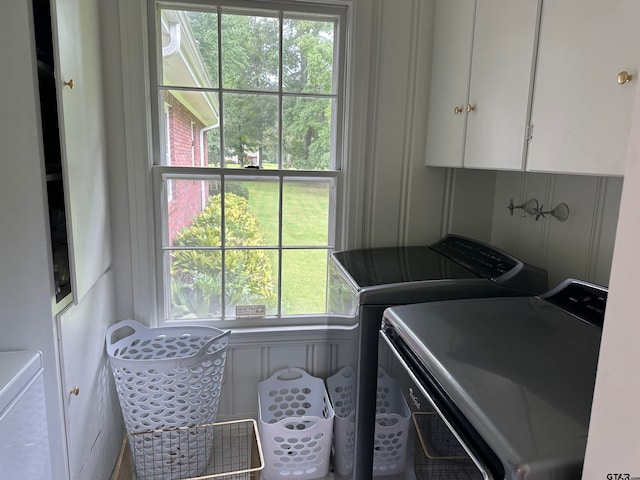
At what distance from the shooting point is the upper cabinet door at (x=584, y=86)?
94 cm

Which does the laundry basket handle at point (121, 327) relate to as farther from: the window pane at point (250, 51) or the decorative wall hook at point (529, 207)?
the decorative wall hook at point (529, 207)

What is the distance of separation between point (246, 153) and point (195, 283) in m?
0.66

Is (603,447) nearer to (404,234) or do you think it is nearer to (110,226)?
(404,234)

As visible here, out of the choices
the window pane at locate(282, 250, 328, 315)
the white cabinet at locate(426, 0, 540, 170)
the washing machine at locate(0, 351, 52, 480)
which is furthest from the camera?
the window pane at locate(282, 250, 328, 315)

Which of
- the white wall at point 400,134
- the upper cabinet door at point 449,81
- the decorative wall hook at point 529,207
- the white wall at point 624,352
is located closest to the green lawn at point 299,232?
the white wall at point 400,134

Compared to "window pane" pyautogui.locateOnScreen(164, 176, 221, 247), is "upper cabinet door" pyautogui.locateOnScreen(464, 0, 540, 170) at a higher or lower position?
higher

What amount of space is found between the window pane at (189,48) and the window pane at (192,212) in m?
0.44

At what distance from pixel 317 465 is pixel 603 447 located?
161 centimetres

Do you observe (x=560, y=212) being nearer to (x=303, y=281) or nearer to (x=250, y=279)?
(x=303, y=281)

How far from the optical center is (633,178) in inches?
18.6

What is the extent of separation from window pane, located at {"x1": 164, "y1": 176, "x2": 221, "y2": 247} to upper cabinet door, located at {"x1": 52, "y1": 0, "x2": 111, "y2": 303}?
0.27 meters

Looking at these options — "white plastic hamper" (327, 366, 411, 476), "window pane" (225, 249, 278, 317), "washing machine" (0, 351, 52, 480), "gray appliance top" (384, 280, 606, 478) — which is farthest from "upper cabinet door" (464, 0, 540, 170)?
"washing machine" (0, 351, 52, 480)

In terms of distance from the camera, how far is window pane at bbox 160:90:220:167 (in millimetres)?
1942

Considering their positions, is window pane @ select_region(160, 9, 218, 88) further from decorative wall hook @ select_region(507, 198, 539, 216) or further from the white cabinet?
decorative wall hook @ select_region(507, 198, 539, 216)
